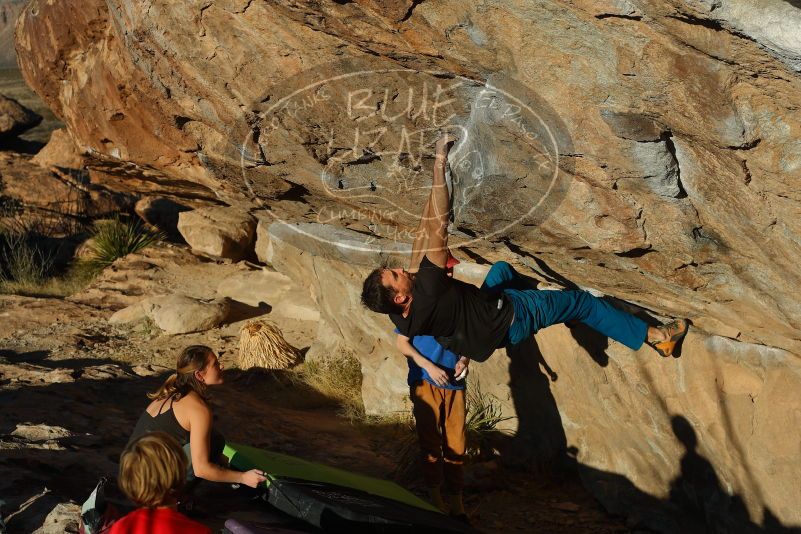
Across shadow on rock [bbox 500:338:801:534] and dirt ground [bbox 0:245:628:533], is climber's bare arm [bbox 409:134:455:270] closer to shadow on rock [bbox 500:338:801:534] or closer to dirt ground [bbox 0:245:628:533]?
shadow on rock [bbox 500:338:801:534]

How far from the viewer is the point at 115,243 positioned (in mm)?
12398

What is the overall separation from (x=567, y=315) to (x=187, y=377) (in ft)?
7.17

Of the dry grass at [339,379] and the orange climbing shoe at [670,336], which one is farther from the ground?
the orange climbing shoe at [670,336]

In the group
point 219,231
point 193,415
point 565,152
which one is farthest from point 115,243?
point 565,152

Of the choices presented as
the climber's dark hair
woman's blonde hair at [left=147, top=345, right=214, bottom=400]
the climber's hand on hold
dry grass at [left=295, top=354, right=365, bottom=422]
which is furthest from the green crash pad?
dry grass at [left=295, top=354, right=365, bottom=422]

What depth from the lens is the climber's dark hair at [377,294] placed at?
178 inches

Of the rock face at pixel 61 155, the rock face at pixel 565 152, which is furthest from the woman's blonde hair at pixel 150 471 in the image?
the rock face at pixel 61 155

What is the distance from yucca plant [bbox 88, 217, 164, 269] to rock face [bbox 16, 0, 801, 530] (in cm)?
495

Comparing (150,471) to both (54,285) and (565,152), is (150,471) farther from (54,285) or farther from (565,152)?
(54,285)

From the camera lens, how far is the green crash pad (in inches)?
204

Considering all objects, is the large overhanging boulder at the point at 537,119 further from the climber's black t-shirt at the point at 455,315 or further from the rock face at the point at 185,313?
the rock face at the point at 185,313

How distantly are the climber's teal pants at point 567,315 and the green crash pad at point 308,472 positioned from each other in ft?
4.01

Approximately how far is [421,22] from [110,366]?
213 inches

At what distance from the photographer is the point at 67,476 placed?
5.36 m
